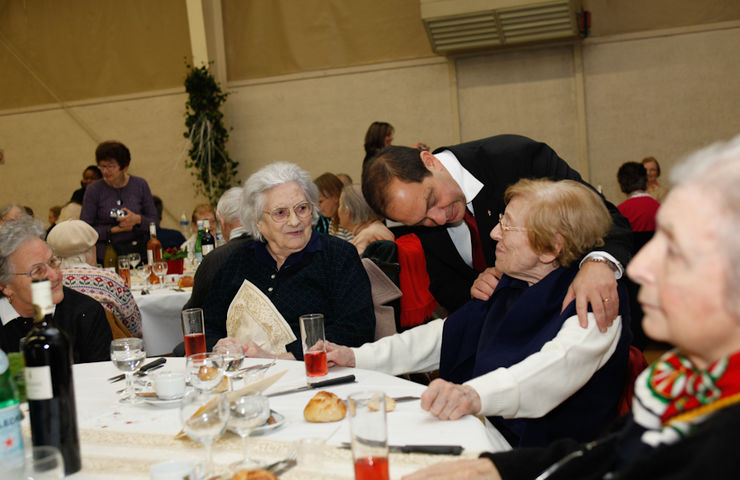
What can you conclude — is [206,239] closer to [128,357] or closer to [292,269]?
[292,269]

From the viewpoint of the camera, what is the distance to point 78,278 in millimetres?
3273

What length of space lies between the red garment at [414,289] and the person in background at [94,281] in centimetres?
136

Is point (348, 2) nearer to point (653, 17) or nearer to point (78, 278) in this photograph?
point (653, 17)

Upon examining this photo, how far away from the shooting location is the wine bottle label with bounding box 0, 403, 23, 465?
1.24m

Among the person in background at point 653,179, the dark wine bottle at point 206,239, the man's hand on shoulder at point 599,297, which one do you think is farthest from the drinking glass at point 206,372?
the person in background at point 653,179

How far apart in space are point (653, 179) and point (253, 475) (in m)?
6.80

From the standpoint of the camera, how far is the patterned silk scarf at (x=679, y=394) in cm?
86

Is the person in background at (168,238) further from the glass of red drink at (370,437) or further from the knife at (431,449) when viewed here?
the glass of red drink at (370,437)

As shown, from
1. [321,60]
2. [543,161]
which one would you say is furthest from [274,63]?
[543,161]

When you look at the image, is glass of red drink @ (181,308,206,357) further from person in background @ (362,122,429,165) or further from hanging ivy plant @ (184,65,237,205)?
hanging ivy plant @ (184,65,237,205)

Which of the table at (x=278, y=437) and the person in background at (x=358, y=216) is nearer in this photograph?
the table at (x=278, y=437)

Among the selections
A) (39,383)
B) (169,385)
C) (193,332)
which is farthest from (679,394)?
(193,332)

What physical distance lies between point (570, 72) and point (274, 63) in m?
3.62

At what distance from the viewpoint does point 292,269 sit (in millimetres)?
2762
